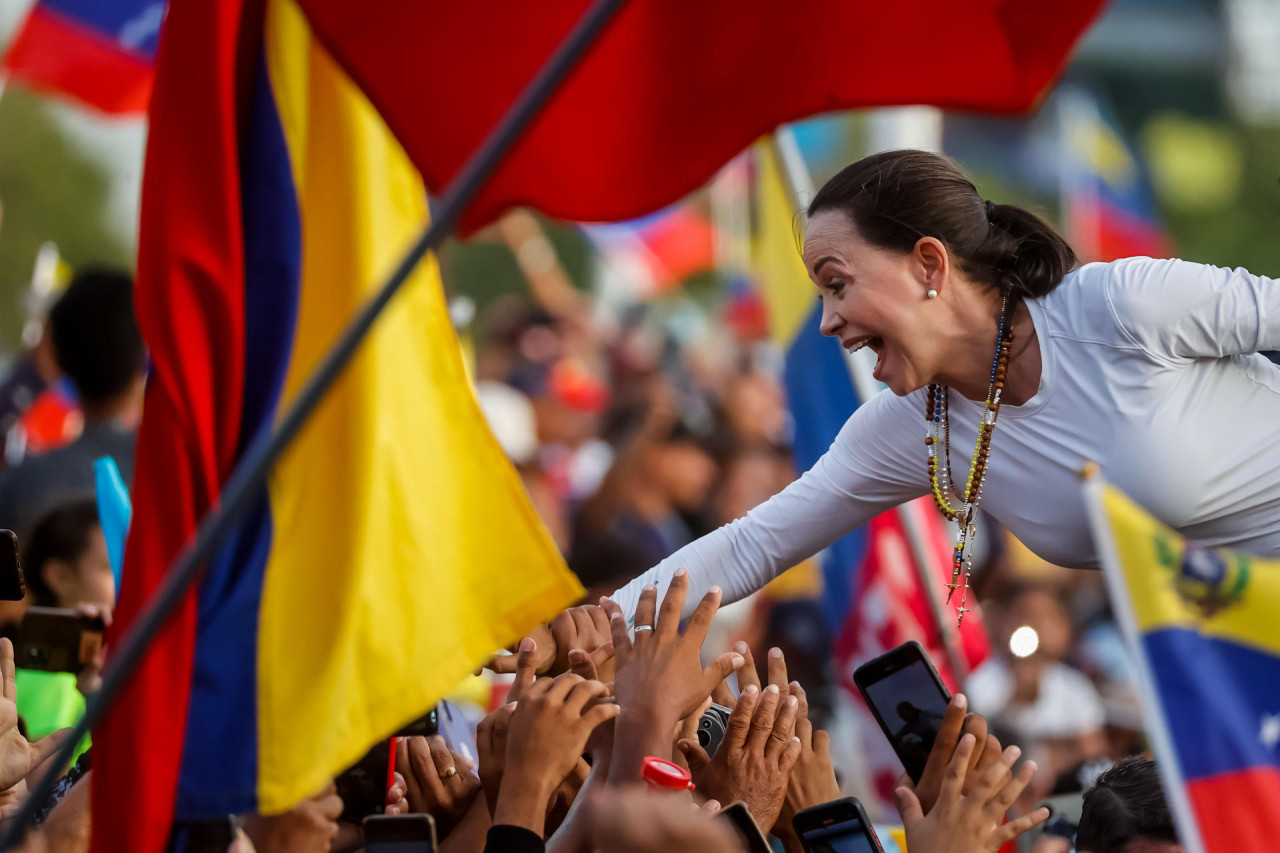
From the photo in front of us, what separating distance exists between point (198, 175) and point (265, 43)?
1.03 ft

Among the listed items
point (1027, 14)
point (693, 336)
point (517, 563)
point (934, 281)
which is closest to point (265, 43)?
point (517, 563)

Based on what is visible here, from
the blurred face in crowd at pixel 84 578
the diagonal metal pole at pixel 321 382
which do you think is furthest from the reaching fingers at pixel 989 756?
the blurred face in crowd at pixel 84 578

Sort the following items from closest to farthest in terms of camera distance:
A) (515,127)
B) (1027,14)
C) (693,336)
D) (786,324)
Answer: (515,127) < (1027,14) < (786,324) < (693,336)

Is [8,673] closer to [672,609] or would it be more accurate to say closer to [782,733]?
[672,609]

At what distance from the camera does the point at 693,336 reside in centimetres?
1565

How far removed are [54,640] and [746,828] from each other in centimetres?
189

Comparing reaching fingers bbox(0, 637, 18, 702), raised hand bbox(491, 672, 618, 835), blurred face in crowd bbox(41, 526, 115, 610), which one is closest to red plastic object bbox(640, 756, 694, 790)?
raised hand bbox(491, 672, 618, 835)

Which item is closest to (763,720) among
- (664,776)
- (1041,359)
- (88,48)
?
(664,776)

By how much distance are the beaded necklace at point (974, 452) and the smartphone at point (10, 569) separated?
1866 mm

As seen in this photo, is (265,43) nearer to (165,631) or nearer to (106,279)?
(165,631)

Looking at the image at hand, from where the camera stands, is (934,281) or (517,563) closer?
(517,563)

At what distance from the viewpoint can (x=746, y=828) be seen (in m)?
2.35

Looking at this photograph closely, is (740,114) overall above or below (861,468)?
above

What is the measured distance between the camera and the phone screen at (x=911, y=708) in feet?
9.62
